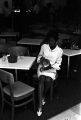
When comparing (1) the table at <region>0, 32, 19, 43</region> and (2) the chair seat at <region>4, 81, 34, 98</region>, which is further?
(1) the table at <region>0, 32, 19, 43</region>

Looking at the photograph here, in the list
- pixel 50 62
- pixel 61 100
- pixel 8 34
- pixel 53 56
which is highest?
pixel 8 34

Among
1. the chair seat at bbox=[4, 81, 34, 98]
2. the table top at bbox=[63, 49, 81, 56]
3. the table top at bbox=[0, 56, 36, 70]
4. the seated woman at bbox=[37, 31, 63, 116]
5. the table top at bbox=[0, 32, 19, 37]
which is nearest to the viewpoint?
the chair seat at bbox=[4, 81, 34, 98]

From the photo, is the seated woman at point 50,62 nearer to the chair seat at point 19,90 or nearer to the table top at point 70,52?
the chair seat at point 19,90

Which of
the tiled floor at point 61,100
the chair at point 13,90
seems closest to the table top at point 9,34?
the tiled floor at point 61,100

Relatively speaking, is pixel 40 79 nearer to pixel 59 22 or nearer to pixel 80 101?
pixel 80 101

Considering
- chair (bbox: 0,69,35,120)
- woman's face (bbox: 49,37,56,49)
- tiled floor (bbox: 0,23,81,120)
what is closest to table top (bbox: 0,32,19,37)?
tiled floor (bbox: 0,23,81,120)

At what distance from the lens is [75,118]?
3070 millimetres

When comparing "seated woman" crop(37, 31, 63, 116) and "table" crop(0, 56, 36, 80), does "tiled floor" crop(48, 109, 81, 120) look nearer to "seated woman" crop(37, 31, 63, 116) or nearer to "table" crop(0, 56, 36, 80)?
"seated woman" crop(37, 31, 63, 116)

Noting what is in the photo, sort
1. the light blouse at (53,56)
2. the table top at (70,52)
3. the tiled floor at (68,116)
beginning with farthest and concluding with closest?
the table top at (70,52), the light blouse at (53,56), the tiled floor at (68,116)

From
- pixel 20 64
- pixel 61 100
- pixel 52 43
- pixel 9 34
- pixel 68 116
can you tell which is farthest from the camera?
pixel 9 34

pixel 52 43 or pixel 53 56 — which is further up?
pixel 52 43

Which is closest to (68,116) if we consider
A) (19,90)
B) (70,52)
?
(19,90)

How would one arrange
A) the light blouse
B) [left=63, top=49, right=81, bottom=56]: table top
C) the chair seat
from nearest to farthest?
the chair seat < the light blouse < [left=63, top=49, right=81, bottom=56]: table top

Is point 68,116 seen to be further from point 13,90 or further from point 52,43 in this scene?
point 52,43
